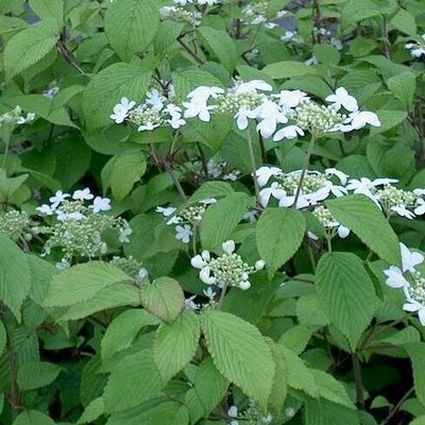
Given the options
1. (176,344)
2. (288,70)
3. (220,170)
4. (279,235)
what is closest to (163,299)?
(176,344)

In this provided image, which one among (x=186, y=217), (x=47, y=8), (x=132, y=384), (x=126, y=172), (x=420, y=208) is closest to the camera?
(x=132, y=384)

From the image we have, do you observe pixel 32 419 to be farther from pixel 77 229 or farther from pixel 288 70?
pixel 288 70

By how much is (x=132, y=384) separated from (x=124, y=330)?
0.31ft

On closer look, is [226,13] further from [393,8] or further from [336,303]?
[336,303]

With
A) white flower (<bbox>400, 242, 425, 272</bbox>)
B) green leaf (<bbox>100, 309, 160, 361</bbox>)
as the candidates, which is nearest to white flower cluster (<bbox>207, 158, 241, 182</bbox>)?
white flower (<bbox>400, 242, 425, 272</bbox>)

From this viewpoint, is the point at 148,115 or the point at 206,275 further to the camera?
the point at 148,115

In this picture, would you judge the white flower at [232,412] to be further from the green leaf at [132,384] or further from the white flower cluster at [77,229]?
the white flower cluster at [77,229]

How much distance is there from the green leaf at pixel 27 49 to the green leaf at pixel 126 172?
270 millimetres

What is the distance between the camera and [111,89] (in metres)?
1.83

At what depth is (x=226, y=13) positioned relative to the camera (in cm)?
283

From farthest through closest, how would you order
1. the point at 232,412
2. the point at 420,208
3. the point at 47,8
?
the point at 47,8 → the point at 420,208 → the point at 232,412

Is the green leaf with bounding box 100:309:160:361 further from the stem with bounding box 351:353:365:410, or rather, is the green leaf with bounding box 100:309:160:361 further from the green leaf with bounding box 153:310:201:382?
the stem with bounding box 351:353:365:410

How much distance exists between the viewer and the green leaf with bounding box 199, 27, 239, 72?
1992 mm

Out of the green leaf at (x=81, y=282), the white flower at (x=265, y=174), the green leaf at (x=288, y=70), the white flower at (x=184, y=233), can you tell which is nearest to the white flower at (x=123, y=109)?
the white flower at (x=184, y=233)
